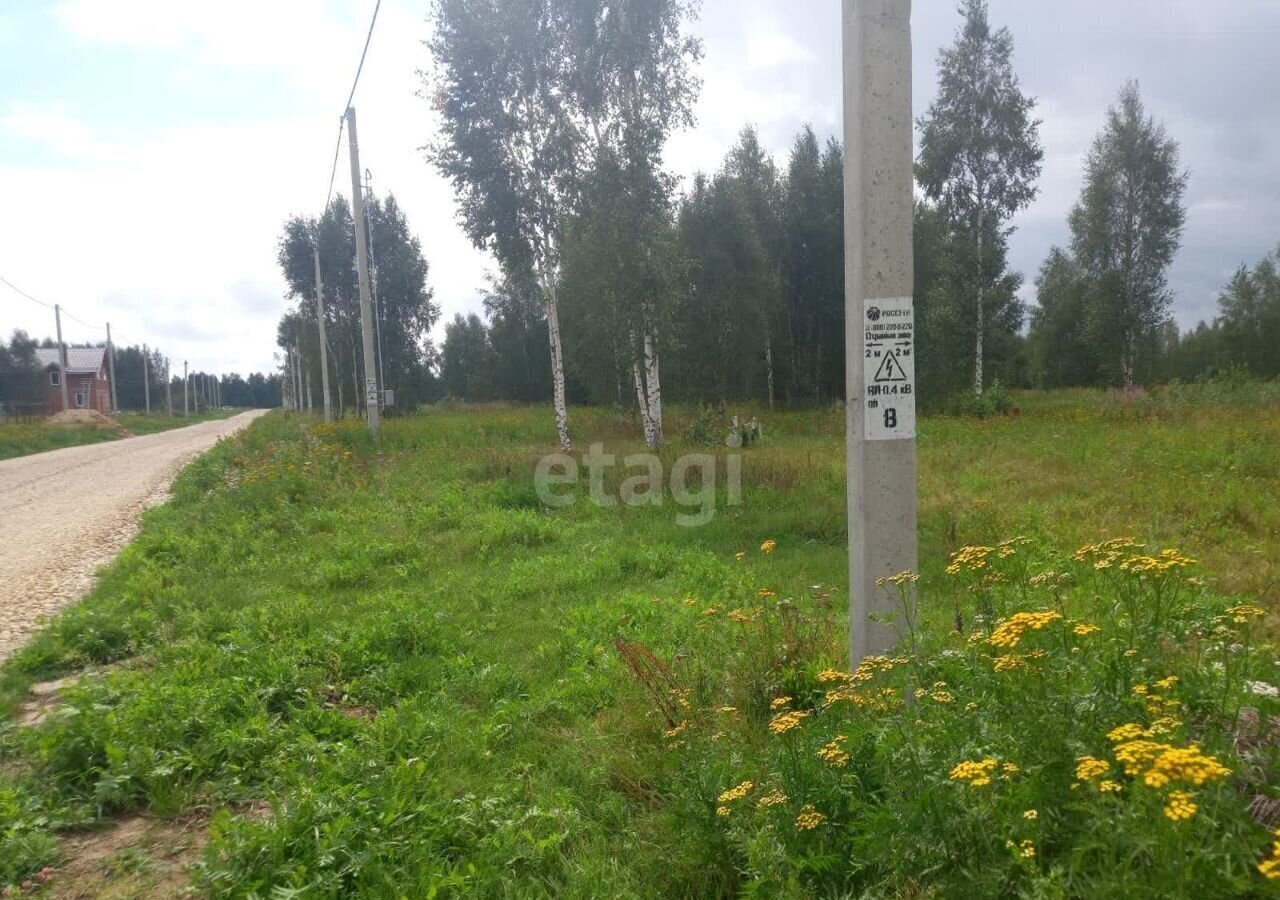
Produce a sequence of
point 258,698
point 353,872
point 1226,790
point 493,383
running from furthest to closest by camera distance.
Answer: point 493,383 → point 258,698 → point 353,872 → point 1226,790

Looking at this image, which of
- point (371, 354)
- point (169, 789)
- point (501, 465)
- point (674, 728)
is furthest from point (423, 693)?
point (371, 354)

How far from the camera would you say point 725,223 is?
941 inches

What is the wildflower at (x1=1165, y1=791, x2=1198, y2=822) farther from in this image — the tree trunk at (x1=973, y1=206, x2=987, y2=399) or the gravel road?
the tree trunk at (x1=973, y1=206, x2=987, y2=399)

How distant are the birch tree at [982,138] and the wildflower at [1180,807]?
984 inches

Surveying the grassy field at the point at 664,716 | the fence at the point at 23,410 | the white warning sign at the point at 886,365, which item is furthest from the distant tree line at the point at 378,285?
the white warning sign at the point at 886,365

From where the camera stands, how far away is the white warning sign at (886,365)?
329 centimetres

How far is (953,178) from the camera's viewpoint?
83.7 feet

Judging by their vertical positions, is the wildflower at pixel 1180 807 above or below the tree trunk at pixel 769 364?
below

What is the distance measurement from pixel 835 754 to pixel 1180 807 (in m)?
1.18

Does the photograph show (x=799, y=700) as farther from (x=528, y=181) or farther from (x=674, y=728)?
(x=528, y=181)

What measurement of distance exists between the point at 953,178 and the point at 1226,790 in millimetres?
27178

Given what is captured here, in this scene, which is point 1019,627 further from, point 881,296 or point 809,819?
point 881,296

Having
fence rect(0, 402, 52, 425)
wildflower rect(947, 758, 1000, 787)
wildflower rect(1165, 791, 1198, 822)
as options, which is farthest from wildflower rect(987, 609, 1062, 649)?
fence rect(0, 402, 52, 425)

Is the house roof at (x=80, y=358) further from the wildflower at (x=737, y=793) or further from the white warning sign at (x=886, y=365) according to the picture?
the wildflower at (x=737, y=793)
